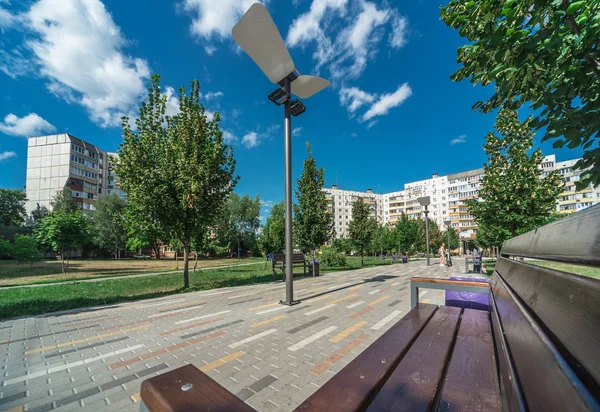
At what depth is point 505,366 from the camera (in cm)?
100

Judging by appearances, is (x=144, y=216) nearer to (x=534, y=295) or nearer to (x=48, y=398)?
(x=48, y=398)

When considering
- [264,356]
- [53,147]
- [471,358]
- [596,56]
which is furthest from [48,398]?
[53,147]

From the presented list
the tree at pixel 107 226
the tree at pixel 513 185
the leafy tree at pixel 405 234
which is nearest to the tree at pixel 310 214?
the tree at pixel 513 185

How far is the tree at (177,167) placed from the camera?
841 cm

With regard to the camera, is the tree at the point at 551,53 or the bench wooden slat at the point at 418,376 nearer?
the bench wooden slat at the point at 418,376

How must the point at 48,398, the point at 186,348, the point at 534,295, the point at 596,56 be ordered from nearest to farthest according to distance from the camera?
the point at 534,295, the point at 48,398, the point at 596,56, the point at 186,348

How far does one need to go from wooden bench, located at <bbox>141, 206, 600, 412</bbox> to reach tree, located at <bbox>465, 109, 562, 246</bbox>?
1070cm

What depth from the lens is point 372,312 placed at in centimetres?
541

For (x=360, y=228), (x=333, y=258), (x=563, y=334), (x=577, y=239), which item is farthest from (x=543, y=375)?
(x=360, y=228)

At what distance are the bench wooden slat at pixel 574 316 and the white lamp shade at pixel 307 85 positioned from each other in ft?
19.9

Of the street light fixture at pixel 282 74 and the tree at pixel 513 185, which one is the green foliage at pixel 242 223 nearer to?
the tree at pixel 513 185

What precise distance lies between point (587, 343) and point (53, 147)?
77180mm

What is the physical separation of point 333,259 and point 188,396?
63.5 ft

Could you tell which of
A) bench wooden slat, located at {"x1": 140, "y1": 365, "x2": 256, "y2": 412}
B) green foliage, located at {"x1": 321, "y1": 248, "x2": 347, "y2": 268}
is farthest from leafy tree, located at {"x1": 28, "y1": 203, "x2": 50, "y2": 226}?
bench wooden slat, located at {"x1": 140, "y1": 365, "x2": 256, "y2": 412}
